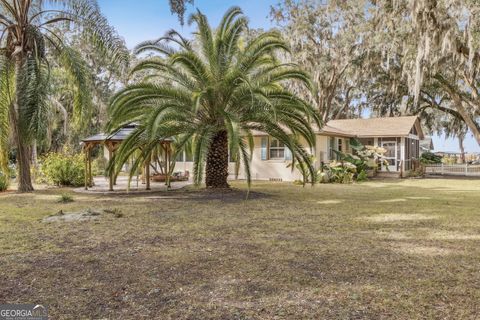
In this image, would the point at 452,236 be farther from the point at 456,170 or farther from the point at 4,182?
the point at 456,170

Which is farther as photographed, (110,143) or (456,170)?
(456,170)

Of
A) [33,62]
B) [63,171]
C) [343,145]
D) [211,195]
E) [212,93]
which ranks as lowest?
[211,195]

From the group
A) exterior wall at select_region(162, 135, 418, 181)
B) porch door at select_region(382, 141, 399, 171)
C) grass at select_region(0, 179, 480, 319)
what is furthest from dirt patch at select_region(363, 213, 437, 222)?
porch door at select_region(382, 141, 399, 171)

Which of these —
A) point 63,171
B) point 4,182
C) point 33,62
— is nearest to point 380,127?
point 63,171

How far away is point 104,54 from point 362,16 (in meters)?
17.6

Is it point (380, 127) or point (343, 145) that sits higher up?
point (380, 127)

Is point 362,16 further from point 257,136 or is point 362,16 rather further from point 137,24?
point 137,24

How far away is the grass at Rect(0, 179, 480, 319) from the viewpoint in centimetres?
323

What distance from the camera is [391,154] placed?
22781mm

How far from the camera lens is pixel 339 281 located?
3830 mm

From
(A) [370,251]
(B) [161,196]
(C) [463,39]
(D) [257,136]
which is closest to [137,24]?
(B) [161,196]

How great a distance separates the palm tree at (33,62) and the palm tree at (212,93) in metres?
1.46

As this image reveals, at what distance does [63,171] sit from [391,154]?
58.7 feet

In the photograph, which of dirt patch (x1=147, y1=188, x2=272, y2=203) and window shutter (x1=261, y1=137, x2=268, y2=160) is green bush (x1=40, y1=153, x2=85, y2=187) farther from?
window shutter (x1=261, y1=137, x2=268, y2=160)
